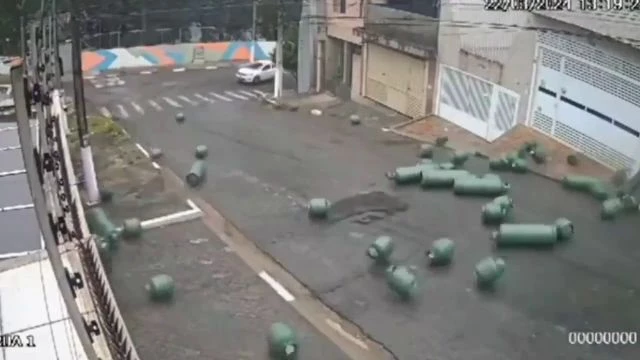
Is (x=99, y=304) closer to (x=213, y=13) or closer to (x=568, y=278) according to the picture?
(x=568, y=278)

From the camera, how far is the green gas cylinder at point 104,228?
15484mm

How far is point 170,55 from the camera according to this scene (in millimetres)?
45094

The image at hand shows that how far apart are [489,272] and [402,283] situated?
1564 mm

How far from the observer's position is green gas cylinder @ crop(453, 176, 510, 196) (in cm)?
1792

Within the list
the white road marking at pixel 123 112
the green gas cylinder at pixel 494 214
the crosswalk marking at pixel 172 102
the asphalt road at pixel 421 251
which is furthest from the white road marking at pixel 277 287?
the crosswalk marking at pixel 172 102

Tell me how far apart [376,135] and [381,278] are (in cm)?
1208

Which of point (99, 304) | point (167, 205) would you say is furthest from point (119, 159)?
point (99, 304)

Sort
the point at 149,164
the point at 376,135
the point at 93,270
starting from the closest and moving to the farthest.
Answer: the point at 93,270, the point at 149,164, the point at 376,135

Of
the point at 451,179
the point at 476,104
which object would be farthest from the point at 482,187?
the point at 476,104

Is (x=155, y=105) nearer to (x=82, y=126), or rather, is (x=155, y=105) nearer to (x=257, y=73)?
Answer: (x=257, y=73)

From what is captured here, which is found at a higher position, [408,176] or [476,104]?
[476,104]

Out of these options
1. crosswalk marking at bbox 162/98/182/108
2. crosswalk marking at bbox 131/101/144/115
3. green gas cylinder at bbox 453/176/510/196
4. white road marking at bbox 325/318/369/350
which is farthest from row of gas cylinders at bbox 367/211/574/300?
crosswalk marking at bbox 162/98/182/108

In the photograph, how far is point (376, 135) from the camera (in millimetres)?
25609

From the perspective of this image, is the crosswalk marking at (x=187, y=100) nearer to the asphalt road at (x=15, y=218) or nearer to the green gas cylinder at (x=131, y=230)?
the green gas cylinder at (x=131, y=230)
